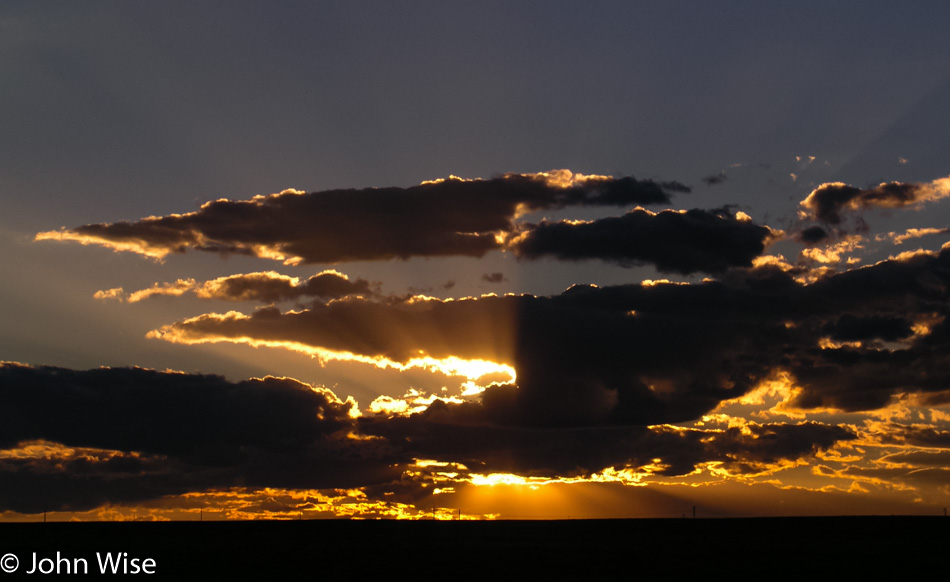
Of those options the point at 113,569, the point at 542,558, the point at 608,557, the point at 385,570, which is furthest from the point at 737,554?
the point at 113,569

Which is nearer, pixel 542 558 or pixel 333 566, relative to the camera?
pixel 333 566

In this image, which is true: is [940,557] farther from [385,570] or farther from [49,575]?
[49,575]

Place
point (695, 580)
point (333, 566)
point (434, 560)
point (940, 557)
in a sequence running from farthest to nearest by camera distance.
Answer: point (940, 557), point (434, 560), point (333, 566), point (695, 580)

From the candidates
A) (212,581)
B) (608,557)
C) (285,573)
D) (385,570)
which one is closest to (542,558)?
(608,557)

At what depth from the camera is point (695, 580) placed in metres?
144

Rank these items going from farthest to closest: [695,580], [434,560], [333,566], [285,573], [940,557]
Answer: [940,557], [434,560], [333,566], [285,573], [695,580]

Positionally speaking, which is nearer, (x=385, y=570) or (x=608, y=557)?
(x=385, y=570)

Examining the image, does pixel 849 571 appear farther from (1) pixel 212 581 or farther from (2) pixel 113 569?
(2) pixel 113 569

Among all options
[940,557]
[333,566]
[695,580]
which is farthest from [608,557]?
[940,557]

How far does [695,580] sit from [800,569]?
3179 centimetres

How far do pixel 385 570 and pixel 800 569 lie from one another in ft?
247

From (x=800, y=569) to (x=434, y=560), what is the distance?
6944 cm

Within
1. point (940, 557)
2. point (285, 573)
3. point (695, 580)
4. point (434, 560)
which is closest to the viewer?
point (695, 580)

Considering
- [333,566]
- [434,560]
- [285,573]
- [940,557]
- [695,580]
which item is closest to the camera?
[695,580]
